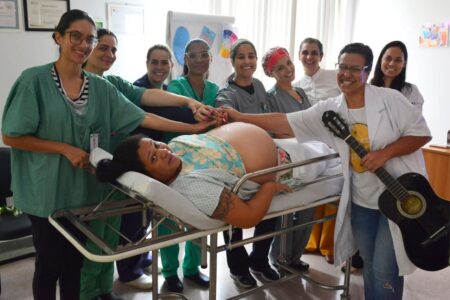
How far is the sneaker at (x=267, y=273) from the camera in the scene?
2.60 meters

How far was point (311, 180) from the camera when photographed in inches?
78.4

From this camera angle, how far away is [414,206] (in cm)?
177

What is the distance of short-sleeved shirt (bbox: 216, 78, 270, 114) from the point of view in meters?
2.32

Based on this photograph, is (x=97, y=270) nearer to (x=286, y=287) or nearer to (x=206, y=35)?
(x=286, y=287)

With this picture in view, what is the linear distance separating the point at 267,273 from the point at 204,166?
1180 mm

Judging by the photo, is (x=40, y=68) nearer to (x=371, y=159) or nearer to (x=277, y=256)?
(x=371, y=159)

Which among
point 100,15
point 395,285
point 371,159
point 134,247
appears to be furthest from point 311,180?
point 100,15

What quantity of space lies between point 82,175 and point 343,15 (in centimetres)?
374

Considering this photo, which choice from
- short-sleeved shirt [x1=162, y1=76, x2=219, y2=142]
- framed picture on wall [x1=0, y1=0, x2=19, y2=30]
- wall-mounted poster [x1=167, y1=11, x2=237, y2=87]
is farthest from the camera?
wall-mounted poster [x1=167, y1=11, x2=237, y2=87]

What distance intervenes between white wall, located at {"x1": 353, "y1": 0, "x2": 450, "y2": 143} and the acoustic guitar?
101 inches

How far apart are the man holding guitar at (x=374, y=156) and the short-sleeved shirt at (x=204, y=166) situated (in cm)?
47

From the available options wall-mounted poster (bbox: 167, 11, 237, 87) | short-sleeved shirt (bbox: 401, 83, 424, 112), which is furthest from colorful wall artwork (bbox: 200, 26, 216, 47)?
short-sleeved shirt (bbox: 401, 83, 424, 112)

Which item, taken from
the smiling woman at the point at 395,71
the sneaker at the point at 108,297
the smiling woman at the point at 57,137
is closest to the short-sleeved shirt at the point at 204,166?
the smiling woman at the point at 57,137

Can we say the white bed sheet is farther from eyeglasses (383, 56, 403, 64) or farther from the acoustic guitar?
eyeglasses (383, 56, 403, 64)
